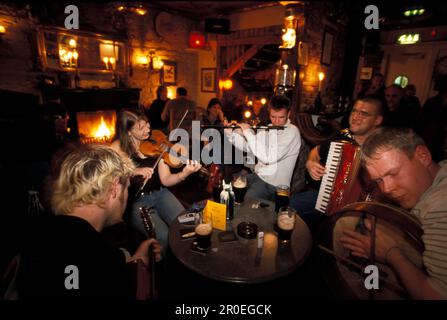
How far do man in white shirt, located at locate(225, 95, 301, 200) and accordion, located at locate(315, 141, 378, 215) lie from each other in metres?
0.59

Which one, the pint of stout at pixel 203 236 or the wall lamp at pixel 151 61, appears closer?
the pint of stout at pixel 203 236

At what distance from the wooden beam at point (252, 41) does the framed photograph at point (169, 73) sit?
5.92 feet

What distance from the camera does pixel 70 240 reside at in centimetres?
104

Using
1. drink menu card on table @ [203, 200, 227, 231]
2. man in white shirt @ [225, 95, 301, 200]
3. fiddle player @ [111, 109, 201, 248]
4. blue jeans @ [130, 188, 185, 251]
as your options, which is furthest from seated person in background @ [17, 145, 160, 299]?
man in white shirt @ [225, 95, 301, 200]

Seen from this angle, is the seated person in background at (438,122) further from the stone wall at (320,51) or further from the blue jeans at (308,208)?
the stone wall at (320,51)

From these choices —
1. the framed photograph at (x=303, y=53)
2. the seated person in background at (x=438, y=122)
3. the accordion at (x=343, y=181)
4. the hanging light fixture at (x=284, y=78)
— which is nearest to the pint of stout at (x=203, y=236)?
the accordion at (x=343, y=181)

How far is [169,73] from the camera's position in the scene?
7758mm

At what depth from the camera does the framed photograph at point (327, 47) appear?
6.02m

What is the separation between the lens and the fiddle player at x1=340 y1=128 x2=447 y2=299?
1.03 m

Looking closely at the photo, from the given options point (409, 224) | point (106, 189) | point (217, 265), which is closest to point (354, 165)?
point (409, 224)

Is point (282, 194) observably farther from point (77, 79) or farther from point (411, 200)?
point (77, 79)

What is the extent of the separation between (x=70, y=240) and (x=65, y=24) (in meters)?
6.26

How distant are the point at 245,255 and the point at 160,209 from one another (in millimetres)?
1323

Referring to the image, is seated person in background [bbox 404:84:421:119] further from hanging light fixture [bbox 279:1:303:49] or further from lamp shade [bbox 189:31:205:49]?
lamp shade [bbox 189:31:205:49]
